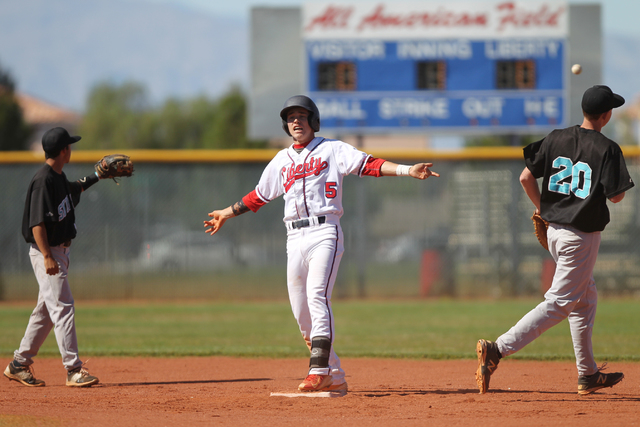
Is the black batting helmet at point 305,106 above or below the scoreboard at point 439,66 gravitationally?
below

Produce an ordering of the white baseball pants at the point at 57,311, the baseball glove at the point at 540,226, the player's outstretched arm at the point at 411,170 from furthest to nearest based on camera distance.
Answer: the white baseball pants at the point at 57,311 → the baseball glove at the point at 540,226 → the player's outstretched arm at the point at 411,170

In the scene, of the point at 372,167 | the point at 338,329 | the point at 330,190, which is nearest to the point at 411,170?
the point at 372,167

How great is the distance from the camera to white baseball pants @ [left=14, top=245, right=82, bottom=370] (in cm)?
539

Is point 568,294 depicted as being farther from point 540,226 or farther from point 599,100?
point 599,100

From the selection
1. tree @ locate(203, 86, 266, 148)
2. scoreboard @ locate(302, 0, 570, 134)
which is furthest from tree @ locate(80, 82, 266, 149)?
scoreboard @ locate(302, 0, 570, 134)

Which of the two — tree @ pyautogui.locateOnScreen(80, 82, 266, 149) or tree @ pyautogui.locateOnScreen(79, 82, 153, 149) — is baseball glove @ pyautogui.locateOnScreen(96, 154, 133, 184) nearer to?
tree @ pyautogui.locateOnScreen(80, 82, 266, 149)

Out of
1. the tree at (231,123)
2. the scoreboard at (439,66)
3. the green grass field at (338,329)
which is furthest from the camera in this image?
the tree at (231,123)

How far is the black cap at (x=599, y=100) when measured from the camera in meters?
4.62

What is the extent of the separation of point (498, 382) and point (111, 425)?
2.95 meters

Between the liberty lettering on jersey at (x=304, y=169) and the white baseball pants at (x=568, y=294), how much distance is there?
1.56 meters

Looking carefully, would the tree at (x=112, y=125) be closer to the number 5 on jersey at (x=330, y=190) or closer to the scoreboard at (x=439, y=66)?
the scoreboard at (x=439, y=66)

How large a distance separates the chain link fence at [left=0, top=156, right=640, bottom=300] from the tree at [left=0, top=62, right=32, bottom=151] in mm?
23308

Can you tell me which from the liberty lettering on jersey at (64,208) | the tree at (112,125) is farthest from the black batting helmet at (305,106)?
the tree at (112,125)

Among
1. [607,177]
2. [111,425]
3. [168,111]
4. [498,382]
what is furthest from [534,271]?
[168,111]
